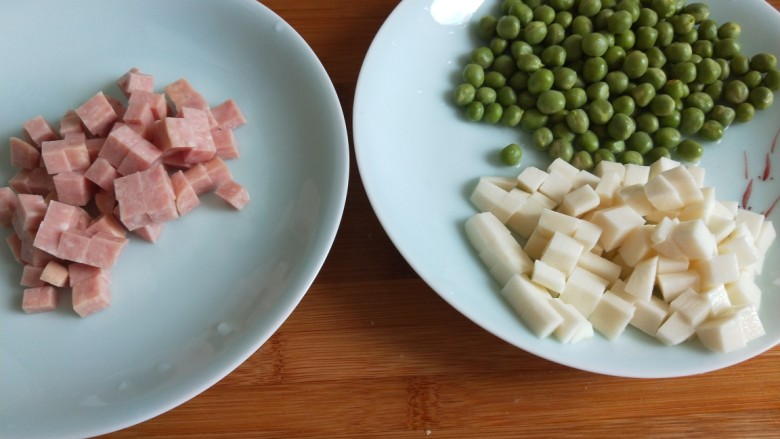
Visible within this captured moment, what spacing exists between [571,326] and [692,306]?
0.35m

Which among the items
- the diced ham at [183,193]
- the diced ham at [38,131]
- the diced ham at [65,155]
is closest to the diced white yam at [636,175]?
the diced ham at [183,193]

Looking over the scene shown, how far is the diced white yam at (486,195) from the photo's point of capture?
188cm

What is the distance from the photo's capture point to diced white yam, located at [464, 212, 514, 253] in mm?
1776

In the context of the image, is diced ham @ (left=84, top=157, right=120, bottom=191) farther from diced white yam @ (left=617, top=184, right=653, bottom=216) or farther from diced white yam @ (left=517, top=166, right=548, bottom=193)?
diced white yam @ (left=617, top=184, right=653, bottom=216)

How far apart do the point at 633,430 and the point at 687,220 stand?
2.09 ft

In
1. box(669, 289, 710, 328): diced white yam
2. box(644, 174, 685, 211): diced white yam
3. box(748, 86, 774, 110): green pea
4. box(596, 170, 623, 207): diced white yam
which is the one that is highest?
box(748, 86, 774, 110): green pea

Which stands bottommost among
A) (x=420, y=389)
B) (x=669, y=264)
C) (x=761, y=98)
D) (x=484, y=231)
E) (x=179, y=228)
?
(x=420, y=389)

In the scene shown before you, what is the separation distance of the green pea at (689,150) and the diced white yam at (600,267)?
627mm

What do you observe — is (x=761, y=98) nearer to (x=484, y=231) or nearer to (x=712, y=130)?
(x=712, y=130)

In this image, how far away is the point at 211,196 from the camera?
1891 mm

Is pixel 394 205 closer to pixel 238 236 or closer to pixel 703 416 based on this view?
pixel 238 236

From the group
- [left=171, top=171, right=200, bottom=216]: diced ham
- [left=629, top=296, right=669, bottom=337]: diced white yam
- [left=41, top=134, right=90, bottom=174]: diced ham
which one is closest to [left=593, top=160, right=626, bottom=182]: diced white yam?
[left=629, top=296, right=669, bottom=337]: diced white yam

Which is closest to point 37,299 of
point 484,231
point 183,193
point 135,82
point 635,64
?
point 183,193

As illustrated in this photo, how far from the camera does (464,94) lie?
2.10 metres
